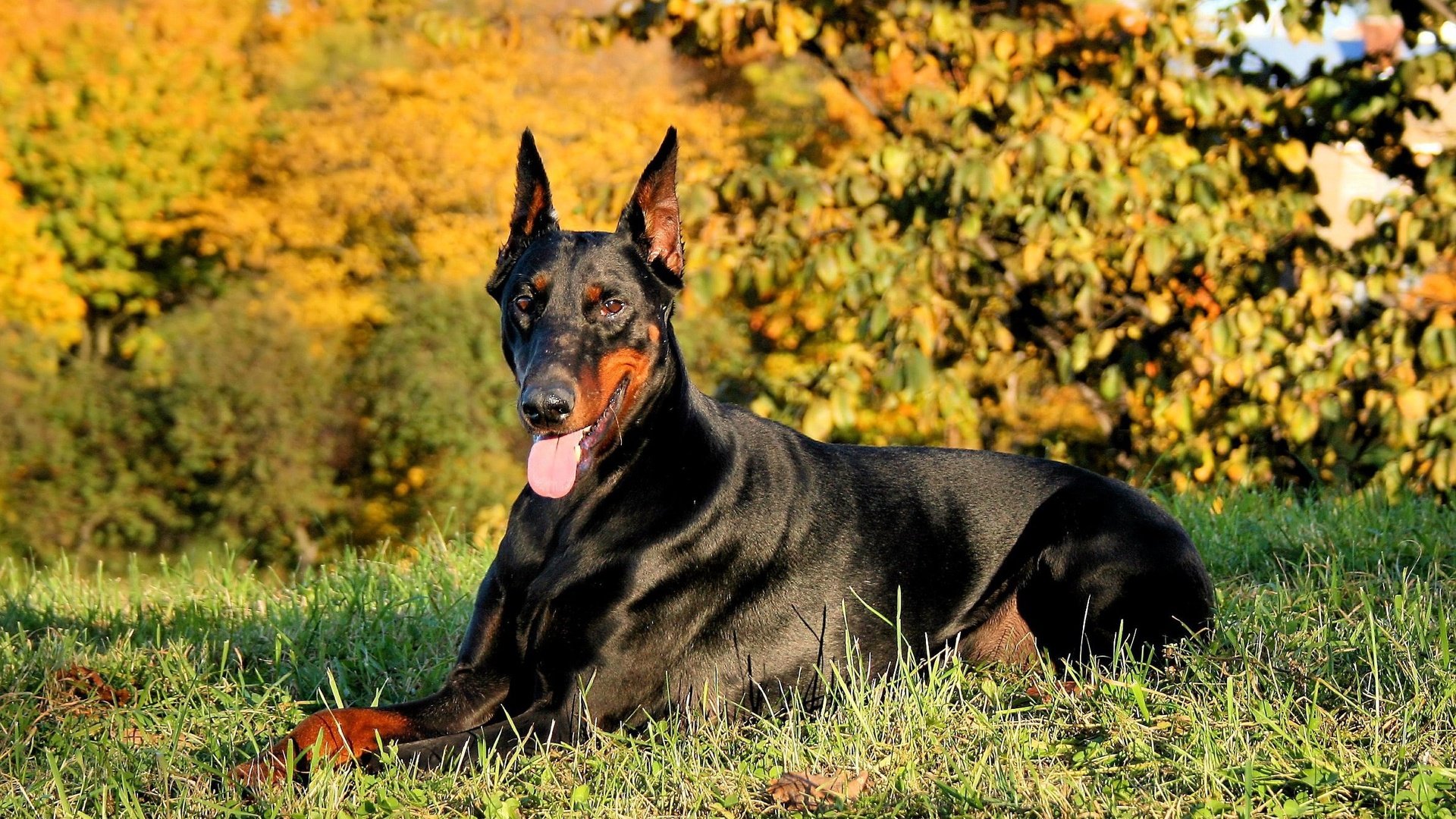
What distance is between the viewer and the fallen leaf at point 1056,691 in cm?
372

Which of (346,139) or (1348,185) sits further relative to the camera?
(1348,185)

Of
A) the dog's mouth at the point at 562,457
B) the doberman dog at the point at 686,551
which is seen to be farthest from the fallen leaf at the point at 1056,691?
the dog's mouth at the point at 562,457

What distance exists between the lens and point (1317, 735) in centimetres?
326

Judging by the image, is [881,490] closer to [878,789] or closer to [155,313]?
[878,789]

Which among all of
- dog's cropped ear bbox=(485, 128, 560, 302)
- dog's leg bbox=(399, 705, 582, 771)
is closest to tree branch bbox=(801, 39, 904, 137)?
dog's cropped ear bbox=(485, 128, 560, 302)

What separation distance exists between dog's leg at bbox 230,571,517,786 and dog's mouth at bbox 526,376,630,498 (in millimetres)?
390

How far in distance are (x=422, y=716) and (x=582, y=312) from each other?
3.63 ft

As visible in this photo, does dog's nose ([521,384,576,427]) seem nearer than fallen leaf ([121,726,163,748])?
Yes

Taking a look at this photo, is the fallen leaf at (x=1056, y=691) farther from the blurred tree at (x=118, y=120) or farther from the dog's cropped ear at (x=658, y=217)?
the blurred tree at (x=118, y=120)

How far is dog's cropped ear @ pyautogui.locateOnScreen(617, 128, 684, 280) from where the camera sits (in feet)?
13.3

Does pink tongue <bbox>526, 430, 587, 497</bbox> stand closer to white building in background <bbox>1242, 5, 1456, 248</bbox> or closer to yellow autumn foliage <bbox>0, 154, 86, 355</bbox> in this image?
white building in background <bbox>1242, 5, 1456, 248</bbox>

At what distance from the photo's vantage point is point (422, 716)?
143 inches

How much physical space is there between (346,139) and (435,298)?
6.64 meters

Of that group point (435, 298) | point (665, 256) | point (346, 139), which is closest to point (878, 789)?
point (665, 256)
